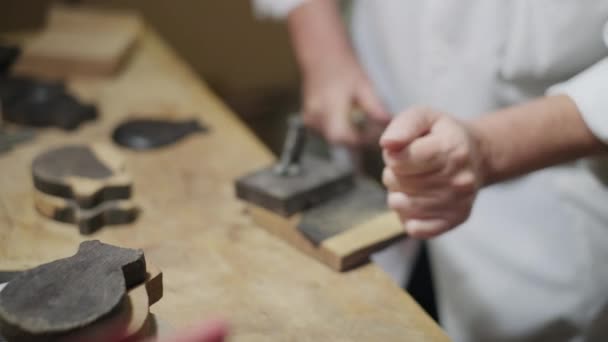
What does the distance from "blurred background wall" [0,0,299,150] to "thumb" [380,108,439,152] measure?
1108mm

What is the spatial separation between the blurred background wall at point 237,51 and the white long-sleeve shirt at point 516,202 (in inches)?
36.1

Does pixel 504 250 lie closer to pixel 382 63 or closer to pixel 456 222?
pixel 456 222

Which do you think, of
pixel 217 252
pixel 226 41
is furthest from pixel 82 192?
pixel 226 41

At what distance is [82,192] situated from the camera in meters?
0.63

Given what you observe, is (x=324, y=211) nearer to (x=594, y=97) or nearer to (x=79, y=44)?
(x=594, y=97)

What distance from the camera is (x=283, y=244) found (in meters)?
0.65

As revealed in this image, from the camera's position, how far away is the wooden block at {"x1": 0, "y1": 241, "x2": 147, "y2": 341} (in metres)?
0.40

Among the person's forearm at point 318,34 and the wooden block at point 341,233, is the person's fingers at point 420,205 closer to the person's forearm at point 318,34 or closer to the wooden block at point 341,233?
the wooden block at point 341,233

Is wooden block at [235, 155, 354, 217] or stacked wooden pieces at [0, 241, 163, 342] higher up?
stacked wooden pieces at [0, 241, 163, 342]

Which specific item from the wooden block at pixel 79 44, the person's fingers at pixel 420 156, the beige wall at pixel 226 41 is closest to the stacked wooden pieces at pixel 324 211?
the person's fingers at pixel 420 156

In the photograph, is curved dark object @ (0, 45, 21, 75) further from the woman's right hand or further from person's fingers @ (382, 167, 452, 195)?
person's fingers @ (382, 167, 452, 195)

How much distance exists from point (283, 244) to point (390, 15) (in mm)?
329

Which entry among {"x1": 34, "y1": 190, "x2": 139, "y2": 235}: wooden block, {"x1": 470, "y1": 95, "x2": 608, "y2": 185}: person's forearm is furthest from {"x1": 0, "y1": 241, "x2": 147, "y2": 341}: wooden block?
{"x1": 470, "y1": 95, "x2": 608, "y2": 185}: person's forearm

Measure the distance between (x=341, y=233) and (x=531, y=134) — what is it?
0.19m
